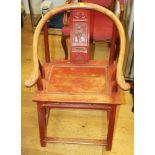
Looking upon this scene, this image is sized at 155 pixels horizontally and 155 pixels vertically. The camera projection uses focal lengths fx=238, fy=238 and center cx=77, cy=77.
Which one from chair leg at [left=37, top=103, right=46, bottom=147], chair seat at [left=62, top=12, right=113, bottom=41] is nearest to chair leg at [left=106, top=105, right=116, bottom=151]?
chair leg at [left=37, top=103, right=46, bottom=147]

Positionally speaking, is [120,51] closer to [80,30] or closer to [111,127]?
[80,30]

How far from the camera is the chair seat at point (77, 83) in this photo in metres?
1.35

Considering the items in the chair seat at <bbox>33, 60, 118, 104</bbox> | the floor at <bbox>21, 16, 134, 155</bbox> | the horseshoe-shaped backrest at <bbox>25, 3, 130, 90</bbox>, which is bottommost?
the floor at <bbox>21, 16, 134, 155</bbox>

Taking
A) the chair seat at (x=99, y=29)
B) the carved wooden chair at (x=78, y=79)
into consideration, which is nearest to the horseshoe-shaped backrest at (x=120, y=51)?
the carved wooden chair at (x=78, y=79)

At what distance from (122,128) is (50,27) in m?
1.53

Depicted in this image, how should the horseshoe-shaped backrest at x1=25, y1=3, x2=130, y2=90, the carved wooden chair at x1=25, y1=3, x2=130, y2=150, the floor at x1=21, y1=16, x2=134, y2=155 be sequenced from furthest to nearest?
1. the floor at x1=21, y1=16, x2=134, y2=155
2. the carved wooden chair at x1=25, y1=3, x2=130, y2=150
3. the horseshoe-shaped backrest at x1=25, y1=3, x2=130, y2=90

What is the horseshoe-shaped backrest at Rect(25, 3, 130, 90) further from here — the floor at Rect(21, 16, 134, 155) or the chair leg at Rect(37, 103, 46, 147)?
the floor at Rect(21, 16, 134, 155)

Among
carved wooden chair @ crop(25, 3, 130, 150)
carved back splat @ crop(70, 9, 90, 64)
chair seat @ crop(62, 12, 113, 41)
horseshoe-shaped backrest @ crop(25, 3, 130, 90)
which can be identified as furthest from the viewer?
chair seat @ crop(62, 12, 113, 41)

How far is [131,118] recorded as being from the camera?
1822mm

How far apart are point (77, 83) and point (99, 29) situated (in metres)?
0.67

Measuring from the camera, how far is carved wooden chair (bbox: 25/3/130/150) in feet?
4.34

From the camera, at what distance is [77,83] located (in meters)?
1.45
